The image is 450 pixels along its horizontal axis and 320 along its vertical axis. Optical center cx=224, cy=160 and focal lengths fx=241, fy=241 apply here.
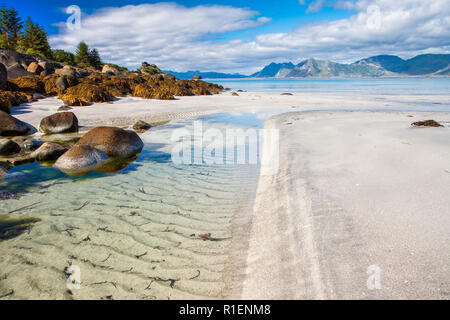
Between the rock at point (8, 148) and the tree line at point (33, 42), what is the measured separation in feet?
170

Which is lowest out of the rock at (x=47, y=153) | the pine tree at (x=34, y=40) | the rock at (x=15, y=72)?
the rock at (x=47, y=153)

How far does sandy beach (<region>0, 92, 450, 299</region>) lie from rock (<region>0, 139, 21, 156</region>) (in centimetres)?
315

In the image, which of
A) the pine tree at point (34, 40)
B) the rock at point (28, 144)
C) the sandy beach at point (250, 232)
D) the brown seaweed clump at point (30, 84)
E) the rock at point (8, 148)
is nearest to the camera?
the sandy beach at point (250, 232)

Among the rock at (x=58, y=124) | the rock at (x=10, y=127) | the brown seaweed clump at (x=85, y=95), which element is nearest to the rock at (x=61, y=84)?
the brown seaweed clump at (x=85, y=95)

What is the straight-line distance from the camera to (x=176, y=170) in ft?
18.2

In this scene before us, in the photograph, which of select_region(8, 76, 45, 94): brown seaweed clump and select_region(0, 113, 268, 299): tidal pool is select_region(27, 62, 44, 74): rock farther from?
select_region(0, 113, 268, 299): tidal pool

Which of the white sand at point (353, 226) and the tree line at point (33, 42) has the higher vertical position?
the tree line at point (33, 42)

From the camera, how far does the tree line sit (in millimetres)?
47156

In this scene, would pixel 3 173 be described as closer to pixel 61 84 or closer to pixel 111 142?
pixel 111 142

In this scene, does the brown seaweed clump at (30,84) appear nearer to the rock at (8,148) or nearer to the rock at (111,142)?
the rock at (8,148)

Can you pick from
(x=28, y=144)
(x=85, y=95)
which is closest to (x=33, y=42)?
(x=85, y=95)

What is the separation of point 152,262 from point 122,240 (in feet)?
2.13

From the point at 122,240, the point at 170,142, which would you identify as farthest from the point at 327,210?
the point at 170,142

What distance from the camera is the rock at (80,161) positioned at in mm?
5531
